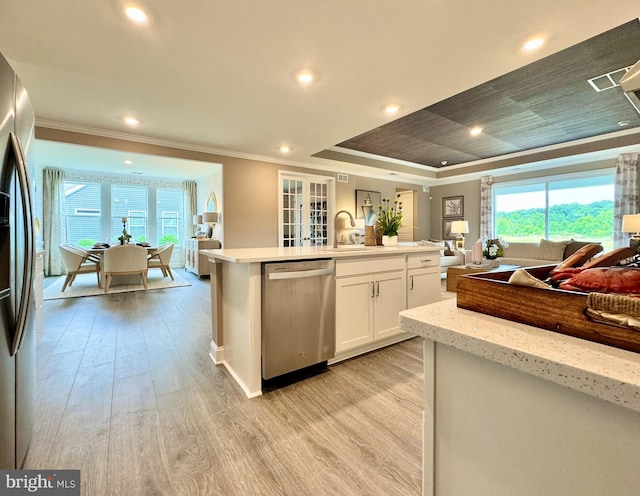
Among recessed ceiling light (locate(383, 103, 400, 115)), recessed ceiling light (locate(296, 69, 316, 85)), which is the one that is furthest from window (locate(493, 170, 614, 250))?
recessed ceiling light (locate(296, 69, 316, 85))

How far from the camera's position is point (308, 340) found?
2068 millimetres

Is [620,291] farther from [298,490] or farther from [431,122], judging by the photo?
[431,122]

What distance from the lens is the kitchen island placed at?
41cm

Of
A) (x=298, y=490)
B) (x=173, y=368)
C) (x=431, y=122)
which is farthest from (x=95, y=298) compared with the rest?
(x=431, y=122)

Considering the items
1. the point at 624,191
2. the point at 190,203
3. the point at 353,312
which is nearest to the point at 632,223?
the point at 624,191

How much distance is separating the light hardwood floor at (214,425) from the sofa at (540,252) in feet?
13.6

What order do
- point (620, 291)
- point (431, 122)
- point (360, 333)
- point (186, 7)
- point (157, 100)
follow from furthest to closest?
point (431, 122) → point (157, 100) → point (360, 333) → point (186, 7) → point (620, 291)

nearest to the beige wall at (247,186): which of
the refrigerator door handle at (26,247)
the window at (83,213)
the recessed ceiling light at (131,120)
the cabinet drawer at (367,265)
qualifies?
the recessed ceiling light at (131,120)

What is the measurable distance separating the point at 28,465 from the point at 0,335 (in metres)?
0.72

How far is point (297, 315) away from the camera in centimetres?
200

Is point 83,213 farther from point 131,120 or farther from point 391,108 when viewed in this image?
point 391,108

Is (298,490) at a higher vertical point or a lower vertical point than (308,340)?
lower

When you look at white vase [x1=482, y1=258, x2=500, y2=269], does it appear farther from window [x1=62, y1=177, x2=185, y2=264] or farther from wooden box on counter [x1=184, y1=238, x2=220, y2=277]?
window [x1=62, y1=177, x2=185, y2=264]

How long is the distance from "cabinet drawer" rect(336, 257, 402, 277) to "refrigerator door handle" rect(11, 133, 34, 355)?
5.61ft
